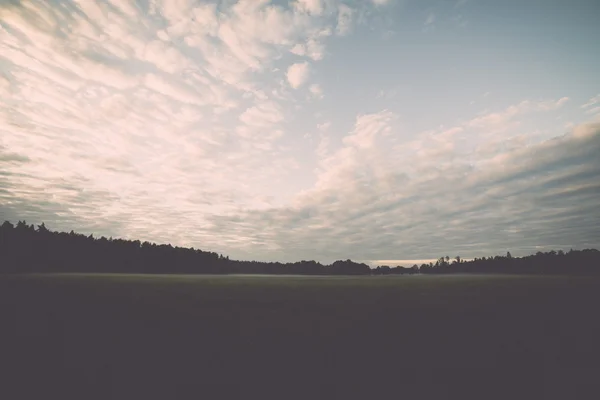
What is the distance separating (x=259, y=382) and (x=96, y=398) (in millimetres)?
5221

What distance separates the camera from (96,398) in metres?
8.93

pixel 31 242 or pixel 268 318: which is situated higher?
pixel 31 242

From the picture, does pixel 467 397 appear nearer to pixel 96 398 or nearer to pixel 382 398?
pixel 382 398

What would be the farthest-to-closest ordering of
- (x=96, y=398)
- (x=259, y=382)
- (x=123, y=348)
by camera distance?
(x=123, y=348) < (x=259, y=382) < (x=96, y=398)

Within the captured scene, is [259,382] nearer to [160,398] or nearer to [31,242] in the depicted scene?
[160,398]

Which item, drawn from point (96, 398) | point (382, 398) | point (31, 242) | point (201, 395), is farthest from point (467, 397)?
A: point (31, 242)

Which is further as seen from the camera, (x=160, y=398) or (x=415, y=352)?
(x=415, y=352)

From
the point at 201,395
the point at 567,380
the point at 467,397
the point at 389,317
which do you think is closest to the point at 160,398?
the point at 201,395

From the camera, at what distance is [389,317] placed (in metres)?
23.1

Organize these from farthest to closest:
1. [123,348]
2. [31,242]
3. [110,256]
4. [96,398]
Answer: [110,256] < [31,242] < [123,348] < [96,398]

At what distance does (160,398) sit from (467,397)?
10196 millimetres

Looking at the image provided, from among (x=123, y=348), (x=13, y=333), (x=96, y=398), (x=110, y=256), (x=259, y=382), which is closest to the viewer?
(x=96, y=398)

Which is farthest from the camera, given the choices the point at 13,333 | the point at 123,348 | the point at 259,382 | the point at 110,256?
the point at 110,256

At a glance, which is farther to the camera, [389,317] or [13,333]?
[389,317]
